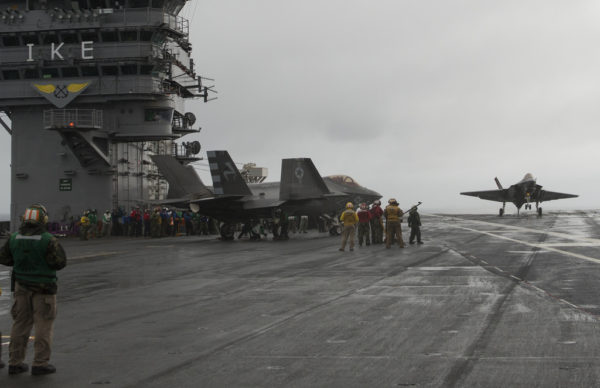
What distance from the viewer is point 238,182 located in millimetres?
33688

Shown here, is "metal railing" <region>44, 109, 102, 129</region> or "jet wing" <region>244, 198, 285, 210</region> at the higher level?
"metal railing" <region>44, 109, 102, 129</region>

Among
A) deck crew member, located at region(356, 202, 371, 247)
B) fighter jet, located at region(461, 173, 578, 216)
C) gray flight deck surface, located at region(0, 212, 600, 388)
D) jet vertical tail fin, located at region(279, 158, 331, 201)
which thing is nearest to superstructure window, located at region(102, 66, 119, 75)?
jet vertical tail fin, located at region(279, 158, 331, 201)

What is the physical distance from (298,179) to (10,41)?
26.0 m

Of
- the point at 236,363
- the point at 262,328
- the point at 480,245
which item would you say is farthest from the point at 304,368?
the point at 480,245

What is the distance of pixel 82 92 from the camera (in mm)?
43844

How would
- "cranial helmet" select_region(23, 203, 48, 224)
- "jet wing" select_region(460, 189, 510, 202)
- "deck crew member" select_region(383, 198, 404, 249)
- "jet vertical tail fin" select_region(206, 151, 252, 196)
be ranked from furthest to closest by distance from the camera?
"jet wing" select_region(460, 189, 510, 202) < "jet vertical tail fin" select_region(206, 151, 252, 196) < "deck crew member" select_region(383, 198, 404, 249) < "cranial helmet" select_region(23, 203, 48, 224)

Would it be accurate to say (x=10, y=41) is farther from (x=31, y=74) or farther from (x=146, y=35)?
(x=146, y=35)

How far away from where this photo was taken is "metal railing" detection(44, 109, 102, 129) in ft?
137

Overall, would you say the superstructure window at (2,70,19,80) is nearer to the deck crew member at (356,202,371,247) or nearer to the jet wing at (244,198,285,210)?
the jet wing at (244,198,285,210)

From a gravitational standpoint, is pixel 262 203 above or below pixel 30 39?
below

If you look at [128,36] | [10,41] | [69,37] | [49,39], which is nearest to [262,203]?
[128,36]

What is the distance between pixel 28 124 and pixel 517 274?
4025cm

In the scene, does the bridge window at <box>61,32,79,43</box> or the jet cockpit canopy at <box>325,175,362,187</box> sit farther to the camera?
the bridge window at <box>61,32,79,43</box>

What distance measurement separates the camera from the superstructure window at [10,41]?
4453 centimetres
